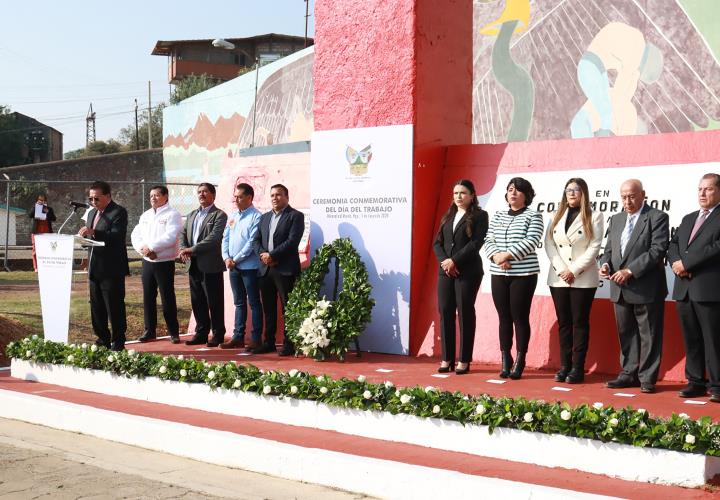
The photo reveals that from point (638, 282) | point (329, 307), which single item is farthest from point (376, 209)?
point (638, 282)

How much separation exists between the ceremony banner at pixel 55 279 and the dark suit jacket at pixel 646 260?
4.91 meters

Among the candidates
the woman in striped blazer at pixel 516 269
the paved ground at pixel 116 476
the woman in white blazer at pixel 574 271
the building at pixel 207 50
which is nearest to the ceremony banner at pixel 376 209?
the woman in striped blazer at pixel 516 269

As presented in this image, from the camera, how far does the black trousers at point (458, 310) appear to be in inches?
283

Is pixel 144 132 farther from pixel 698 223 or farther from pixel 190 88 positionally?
pixel 698 223

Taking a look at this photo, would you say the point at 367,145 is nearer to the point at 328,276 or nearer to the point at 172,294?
the point at 328,276

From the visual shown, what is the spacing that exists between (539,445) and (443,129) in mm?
4622

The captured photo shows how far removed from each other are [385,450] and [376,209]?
3.84 metres

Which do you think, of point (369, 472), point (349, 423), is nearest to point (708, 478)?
point (369, 472)

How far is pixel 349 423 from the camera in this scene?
5.78 m

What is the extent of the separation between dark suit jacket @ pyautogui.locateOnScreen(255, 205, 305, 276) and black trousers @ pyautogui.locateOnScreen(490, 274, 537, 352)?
7.88ft

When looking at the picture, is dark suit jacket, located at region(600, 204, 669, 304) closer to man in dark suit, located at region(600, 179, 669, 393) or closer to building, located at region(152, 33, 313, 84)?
man in dark suit, located at region(600, 179, 669, 393)

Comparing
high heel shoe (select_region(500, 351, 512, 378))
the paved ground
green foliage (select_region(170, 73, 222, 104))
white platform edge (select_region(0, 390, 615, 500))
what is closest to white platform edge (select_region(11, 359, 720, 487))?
white platform edge (select_region(0, 390, 615, 500))

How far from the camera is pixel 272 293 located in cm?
890

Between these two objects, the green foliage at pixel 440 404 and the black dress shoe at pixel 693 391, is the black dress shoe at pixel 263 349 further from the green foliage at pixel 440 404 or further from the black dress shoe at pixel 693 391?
the black dress shoe at pixel 693 391
